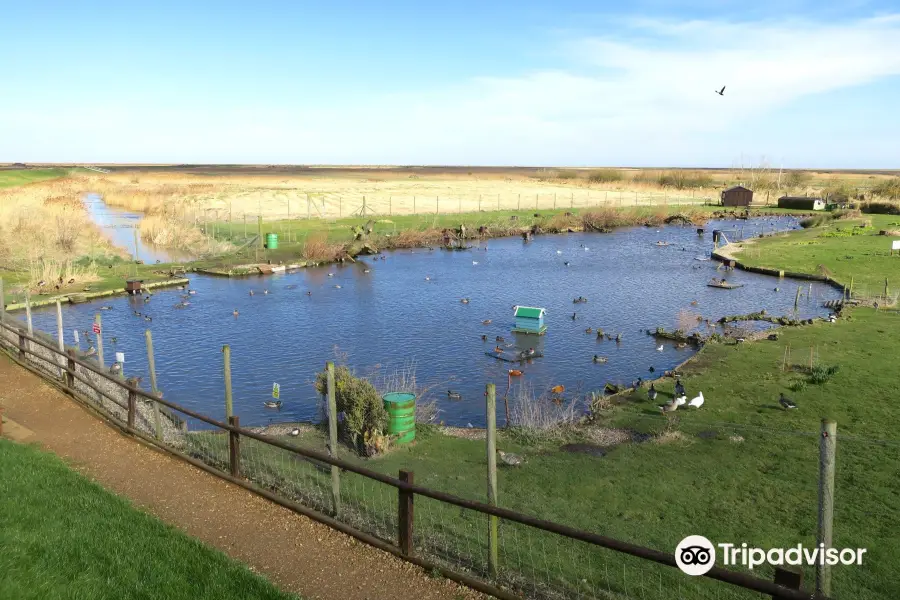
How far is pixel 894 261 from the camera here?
44.8m

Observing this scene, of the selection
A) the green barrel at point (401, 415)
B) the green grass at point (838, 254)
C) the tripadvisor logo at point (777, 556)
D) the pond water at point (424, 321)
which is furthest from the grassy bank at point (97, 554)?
the green grass at point (838, 254)

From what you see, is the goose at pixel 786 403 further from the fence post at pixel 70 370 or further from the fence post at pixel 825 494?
the fence post at pixel 70 370

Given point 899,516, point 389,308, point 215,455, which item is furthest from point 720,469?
point 389,308

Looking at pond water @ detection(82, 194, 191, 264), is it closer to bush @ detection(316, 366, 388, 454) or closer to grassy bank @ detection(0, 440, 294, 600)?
bush @ detection(316, 366, 388, 454)

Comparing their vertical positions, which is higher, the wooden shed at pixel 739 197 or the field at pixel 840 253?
the wooden shed at pixel 739 197

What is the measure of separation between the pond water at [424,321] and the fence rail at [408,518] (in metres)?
4.86

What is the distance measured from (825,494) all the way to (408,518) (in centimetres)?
513

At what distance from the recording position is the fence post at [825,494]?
269 inches

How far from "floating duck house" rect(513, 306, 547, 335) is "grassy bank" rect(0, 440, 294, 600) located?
2136 cm

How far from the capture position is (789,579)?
244 inches

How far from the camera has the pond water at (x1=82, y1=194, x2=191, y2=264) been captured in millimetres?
53844

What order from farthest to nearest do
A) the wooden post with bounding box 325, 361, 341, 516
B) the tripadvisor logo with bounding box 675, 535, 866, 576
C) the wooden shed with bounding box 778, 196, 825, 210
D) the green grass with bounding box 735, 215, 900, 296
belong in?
the wooden shed with bounding box 778, 196, 825, 210
the green grass with bounding box 735, 215, 900, 296
the wooden post with bounding box 325, 361, 341, 516
the tripadvisor logo with bounding box 675, 535, 866, 576

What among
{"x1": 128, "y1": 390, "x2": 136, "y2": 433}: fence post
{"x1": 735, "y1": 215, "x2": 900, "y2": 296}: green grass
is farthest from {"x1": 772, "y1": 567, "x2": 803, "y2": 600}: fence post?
{"x1": 735, "y1": 215, "x2": 900, "y2": 296}: green grass

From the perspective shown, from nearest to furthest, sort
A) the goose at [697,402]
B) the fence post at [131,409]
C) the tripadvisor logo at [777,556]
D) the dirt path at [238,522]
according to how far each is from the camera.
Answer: the dirt path at [238,522] → the tripadvisor logo at [777,556] → the fence post at [131,409] → the goose at [697,402]
